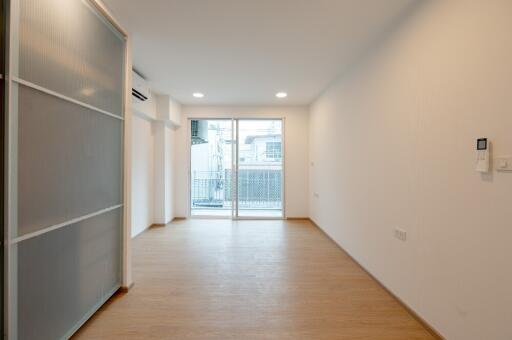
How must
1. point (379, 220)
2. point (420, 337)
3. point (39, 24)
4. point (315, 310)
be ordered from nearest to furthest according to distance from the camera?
point (39, 24) → point (420, 337) → point (315, 310) → point (379, 220)

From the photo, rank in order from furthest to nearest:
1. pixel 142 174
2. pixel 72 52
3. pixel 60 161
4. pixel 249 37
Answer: pixel 142 174 < pixel 249 37 < pixel 72 52 < pixel 60 161

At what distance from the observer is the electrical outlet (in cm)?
230

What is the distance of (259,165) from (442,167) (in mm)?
4532

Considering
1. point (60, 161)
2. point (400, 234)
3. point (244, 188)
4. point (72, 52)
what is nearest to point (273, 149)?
point (244, 188)

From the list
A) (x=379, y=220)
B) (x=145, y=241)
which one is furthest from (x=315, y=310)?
(x=145, y=241)

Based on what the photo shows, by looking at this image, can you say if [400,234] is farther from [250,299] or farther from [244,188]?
[244,188]

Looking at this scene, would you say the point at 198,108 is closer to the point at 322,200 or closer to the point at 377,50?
the point at 322,200

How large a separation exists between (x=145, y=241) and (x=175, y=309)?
229cm

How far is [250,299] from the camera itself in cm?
242

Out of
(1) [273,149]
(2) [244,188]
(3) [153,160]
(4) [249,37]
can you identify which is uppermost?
(4) [249,37]

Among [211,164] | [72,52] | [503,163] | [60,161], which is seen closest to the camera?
[503,163]

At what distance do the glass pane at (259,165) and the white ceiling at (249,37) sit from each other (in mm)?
1787

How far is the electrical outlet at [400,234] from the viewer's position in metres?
2.30

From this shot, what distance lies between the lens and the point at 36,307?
154 centimetres
